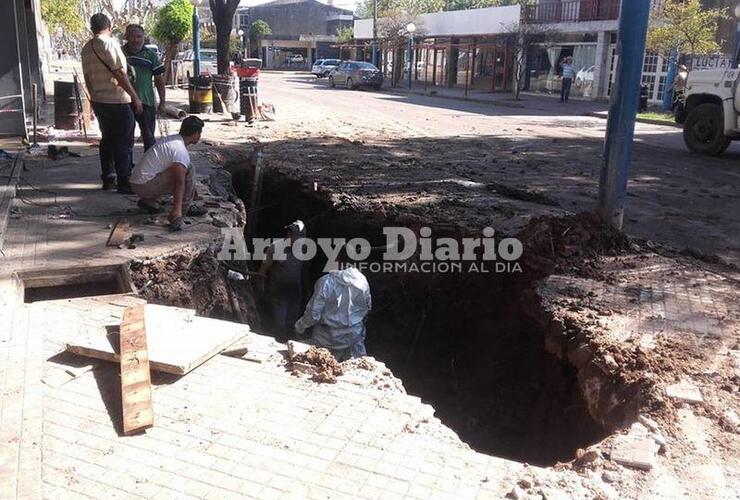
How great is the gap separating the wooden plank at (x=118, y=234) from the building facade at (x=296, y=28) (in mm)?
62067

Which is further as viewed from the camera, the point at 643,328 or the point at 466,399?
the point at 466,399

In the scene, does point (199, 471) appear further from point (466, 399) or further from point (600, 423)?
point (466, 399)

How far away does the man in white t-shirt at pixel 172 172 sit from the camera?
245 inches

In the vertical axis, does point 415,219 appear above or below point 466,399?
above

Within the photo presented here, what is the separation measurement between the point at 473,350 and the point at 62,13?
3408 centimetres

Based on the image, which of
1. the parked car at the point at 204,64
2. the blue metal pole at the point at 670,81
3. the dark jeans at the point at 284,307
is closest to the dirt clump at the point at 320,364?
the dark jeans at the point at 284,307

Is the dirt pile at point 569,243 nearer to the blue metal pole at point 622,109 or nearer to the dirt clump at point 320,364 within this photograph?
the blue metal pole at point 622,109

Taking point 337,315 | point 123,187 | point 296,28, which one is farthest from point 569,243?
point 296,28

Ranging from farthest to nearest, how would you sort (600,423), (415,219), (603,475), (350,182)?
(350,182) < (415,219) < (600,423) < (603,475)

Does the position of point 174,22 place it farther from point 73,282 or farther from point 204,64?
point 73,282

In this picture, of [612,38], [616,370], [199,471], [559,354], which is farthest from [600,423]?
[612,38]

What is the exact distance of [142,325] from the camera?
164 inches

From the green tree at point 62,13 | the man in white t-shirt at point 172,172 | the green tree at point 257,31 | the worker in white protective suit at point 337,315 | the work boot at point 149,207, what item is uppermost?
the green tree at point 257,31

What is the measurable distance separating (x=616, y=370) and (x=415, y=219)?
12.3ft
